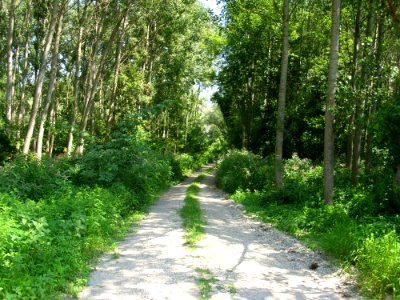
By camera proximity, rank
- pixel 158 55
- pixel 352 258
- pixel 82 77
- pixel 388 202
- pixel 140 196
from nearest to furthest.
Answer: pixel 352 258, pixel 388 202, pixel 140 196, pixel 158 55, pixel 82 77

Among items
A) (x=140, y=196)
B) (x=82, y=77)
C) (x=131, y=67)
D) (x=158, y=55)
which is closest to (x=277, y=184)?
A: (x=140, y=196)

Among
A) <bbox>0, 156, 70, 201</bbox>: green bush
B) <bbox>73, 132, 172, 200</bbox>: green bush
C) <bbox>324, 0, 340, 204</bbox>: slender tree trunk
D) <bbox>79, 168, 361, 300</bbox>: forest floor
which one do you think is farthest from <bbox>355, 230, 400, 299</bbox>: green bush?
<bbox>73, 132, 172, 200</bbox>: green bush

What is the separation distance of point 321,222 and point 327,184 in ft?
6.07

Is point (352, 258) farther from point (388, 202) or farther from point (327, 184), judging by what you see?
point (327, 184)

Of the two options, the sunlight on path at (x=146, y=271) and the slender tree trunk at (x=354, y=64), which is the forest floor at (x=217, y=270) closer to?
the sunlight on path at (x=146, y=271)

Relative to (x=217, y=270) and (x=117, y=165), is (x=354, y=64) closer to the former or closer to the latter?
(x=117, y=165)

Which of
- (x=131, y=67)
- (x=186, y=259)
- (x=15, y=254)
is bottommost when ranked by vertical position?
(x=186, y=259)

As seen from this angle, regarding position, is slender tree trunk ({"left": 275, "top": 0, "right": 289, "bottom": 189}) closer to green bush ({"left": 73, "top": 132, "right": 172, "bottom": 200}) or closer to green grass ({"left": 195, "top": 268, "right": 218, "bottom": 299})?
green bush ({"left": 73, "top": 132, "right": 172, "bottom": 200})

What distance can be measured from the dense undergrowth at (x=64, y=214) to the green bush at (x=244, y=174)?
696 centimetres

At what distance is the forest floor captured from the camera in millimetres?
5984

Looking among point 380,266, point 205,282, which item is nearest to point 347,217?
point 380,266

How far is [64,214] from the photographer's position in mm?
7691

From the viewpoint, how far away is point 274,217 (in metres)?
13.0

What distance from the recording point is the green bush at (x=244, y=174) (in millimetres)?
20719
